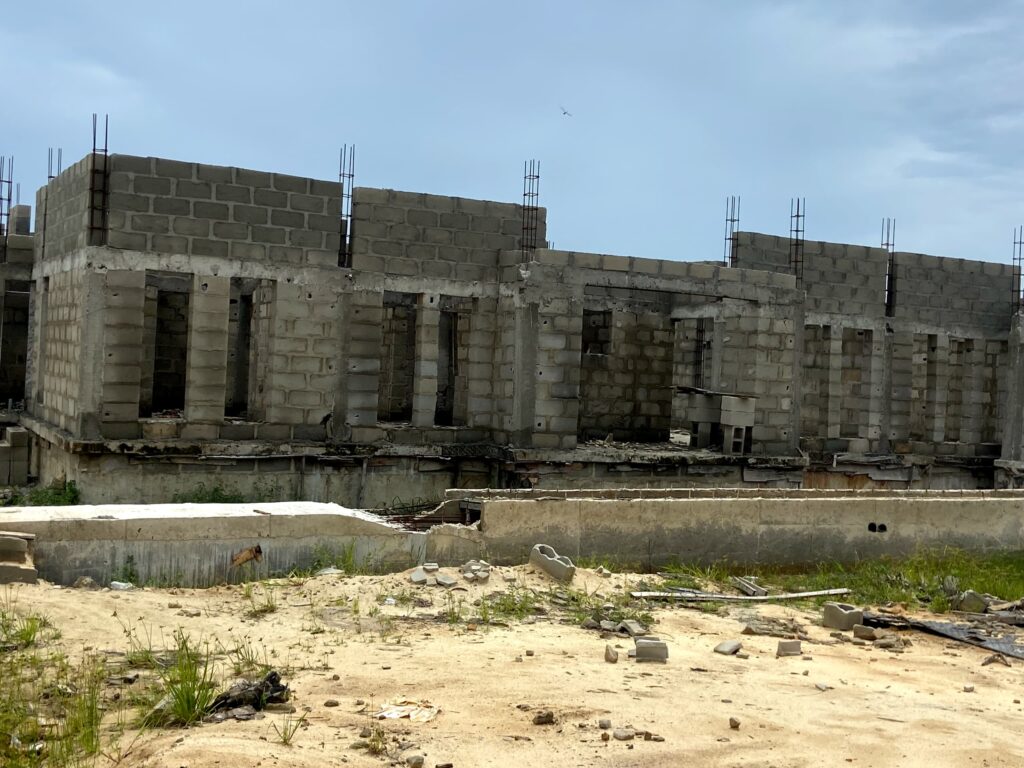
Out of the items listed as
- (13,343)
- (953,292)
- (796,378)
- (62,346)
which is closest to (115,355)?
(62,346)

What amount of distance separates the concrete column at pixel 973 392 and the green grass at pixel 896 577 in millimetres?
9729

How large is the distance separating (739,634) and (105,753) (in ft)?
15.0

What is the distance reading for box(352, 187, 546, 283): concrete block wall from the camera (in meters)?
14.1

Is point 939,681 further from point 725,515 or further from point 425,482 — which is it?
point 425,482

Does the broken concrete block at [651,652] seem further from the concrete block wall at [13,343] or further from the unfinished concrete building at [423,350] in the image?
the concrete block wall at [13,343]

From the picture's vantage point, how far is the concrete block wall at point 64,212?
1284 cm

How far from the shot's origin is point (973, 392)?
66.0 ft

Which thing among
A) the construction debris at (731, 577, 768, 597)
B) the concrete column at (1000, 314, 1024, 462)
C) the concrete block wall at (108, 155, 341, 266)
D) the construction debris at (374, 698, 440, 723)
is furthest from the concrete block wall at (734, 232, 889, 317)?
the construction debris at (374, 698, 440, 723)

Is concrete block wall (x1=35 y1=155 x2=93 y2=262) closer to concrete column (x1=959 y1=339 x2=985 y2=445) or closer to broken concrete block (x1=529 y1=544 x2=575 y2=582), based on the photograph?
broken concrete block (x1=529 y1=544 x2=575 y2=582)

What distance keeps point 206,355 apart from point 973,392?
547 inches

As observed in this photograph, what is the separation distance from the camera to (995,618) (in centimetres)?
884

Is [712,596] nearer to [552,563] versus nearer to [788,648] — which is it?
[552,563]

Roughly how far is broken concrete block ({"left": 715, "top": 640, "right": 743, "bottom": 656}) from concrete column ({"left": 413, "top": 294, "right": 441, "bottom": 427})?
7.74 m

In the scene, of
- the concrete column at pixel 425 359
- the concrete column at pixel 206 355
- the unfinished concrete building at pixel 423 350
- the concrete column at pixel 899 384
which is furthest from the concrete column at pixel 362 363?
the concrete column at pixel 899 384
